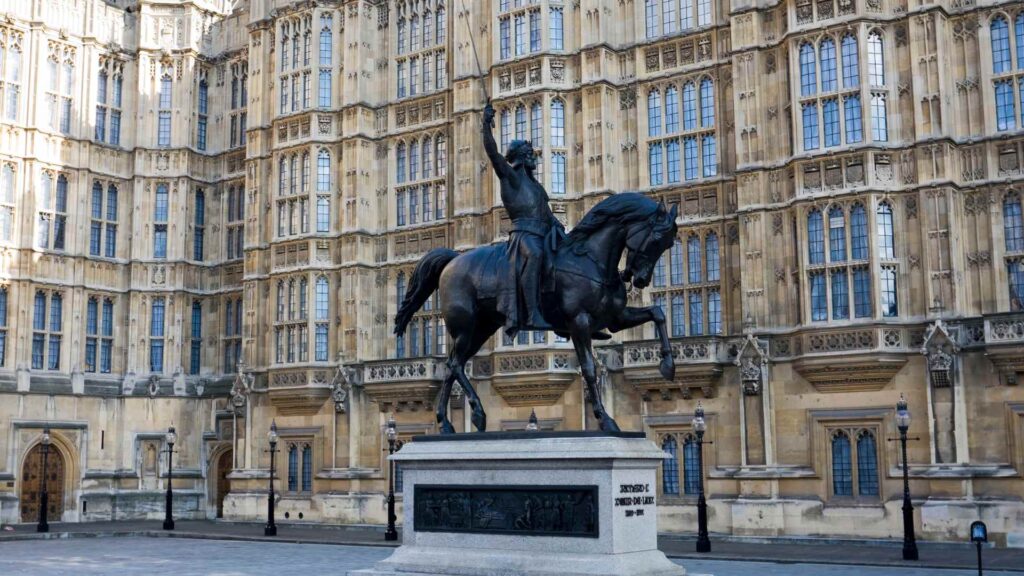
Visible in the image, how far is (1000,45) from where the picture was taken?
1220 inches

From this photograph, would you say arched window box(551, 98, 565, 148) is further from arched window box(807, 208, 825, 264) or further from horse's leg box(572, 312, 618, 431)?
horse's leg box(572, 312, 618, 431)

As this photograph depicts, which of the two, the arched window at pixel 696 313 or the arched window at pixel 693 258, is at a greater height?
the arched window at pixel 693 258

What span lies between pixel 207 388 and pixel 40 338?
6.84 metres

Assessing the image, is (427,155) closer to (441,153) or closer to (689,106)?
(441,153)

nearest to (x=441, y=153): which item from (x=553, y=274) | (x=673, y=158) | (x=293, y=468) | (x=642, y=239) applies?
(x=673, y=158)

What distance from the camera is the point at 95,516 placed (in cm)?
4456

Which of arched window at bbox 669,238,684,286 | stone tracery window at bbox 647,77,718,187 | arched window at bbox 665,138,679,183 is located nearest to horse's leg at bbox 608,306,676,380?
arched window at bbox 669,238,684,286

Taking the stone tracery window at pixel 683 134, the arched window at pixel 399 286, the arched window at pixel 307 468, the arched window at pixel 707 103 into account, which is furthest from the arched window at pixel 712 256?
the arched window at pixel 307 468

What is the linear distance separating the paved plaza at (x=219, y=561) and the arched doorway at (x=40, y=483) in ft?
29.8

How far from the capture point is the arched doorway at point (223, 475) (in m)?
47.0

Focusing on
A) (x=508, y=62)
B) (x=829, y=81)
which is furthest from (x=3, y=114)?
(x=829, y=81)

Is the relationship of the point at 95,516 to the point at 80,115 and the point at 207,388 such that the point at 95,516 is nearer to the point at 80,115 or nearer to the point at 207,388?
the point at 207,388

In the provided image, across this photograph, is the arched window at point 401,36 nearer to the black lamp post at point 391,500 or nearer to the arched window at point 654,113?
the arched window at point 654,113

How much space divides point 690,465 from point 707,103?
1132cm
